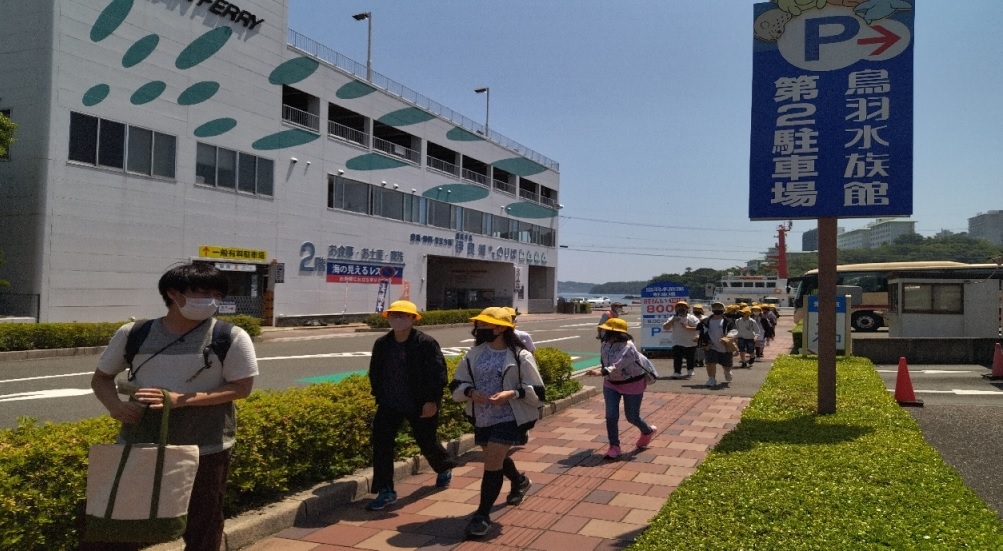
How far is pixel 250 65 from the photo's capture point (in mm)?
26969

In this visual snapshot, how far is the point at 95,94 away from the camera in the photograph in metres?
21.5

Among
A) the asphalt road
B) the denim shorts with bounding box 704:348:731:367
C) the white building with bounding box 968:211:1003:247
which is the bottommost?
the asphalt road

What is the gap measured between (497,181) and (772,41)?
39.0 meters

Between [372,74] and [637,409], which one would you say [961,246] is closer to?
[372,74]

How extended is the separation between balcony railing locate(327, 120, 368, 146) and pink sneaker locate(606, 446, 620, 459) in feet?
89.7

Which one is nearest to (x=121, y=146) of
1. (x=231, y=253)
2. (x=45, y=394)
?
(x=231, y=253)

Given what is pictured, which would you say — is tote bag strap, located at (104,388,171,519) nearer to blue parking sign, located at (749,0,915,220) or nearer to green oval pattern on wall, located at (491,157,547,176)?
blue parking sign, located at (749,0,915,220)

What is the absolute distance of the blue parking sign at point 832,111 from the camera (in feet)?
27.7

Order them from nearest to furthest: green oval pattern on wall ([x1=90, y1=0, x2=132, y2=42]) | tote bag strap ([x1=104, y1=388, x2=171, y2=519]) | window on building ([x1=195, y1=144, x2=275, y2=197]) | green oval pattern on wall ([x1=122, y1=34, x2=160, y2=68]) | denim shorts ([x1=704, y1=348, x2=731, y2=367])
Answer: tote bag strap ([x1=104, y1=388, x2=171, y2=519]) → denim shorts ([x1=704, y1=348, x2=731, y2=367]) → green oval pattern on wall ([x1=90, y1=0, x2=132, y2=42]) → green oval pattern on wall ([x1=122, y1=34, x2=160, y2=68]) → window on building ([x1=195, y1=144, x2=275, y2=197])

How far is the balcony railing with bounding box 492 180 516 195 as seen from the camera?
1871 inches

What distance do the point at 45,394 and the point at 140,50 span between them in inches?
611

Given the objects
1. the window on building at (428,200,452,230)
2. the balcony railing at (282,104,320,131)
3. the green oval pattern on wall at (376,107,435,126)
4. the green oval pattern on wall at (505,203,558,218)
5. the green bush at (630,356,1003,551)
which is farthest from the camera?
the green oval pattern on wall at (505,203,558,218)

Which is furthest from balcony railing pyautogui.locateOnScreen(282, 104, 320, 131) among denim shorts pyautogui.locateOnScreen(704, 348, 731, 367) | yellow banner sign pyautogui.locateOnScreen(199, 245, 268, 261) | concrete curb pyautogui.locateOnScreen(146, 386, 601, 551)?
concrete curb pyautogui.locateOnScreen(146, 386, 601, 551)

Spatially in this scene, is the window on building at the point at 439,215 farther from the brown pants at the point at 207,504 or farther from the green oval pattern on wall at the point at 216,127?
the brown pants at the point at 207,504
